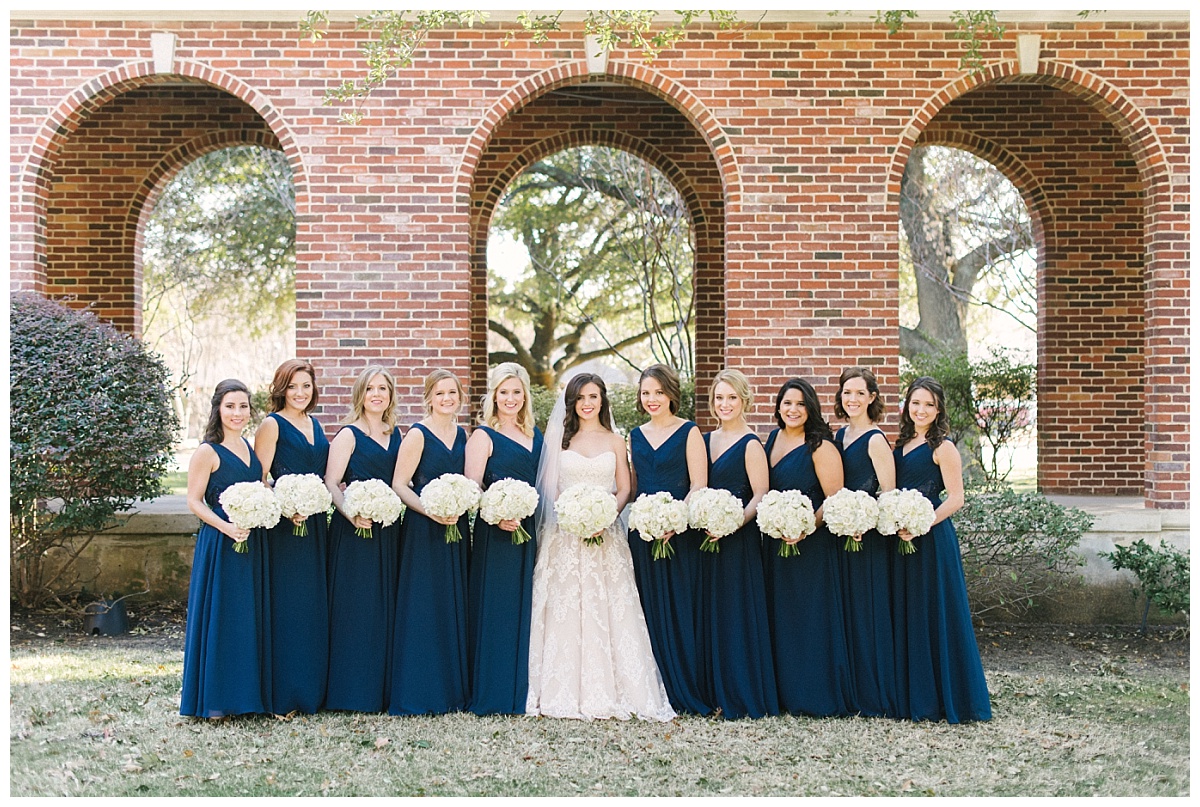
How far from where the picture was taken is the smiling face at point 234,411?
574 cm

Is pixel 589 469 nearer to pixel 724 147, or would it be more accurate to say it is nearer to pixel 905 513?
pixel 905 513

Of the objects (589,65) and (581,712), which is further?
(589,65)

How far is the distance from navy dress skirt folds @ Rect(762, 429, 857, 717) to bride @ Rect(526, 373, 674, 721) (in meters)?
0.72

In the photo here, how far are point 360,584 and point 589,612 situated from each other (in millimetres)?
1252

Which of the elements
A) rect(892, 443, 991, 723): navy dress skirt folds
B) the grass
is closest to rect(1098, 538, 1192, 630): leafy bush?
the grass

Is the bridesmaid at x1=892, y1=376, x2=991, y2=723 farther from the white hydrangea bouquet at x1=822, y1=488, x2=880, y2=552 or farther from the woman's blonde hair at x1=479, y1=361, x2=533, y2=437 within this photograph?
the woman's blonde hair at x1=479, y1=361, x2=533, y2=437

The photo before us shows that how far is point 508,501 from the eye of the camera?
571 centimetres

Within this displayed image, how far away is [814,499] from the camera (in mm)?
6031

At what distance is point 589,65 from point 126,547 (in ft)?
17.4

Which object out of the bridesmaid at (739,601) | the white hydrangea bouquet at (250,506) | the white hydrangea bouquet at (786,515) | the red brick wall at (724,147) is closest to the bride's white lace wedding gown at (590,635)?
the bridesmaid at (739,601)

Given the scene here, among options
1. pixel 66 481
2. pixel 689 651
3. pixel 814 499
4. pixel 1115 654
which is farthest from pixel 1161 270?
pixel 66 481

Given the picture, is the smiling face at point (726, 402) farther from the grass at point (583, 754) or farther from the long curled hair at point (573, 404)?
the grass at point (583, 754)

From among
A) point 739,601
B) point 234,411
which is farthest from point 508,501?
point 234,411
